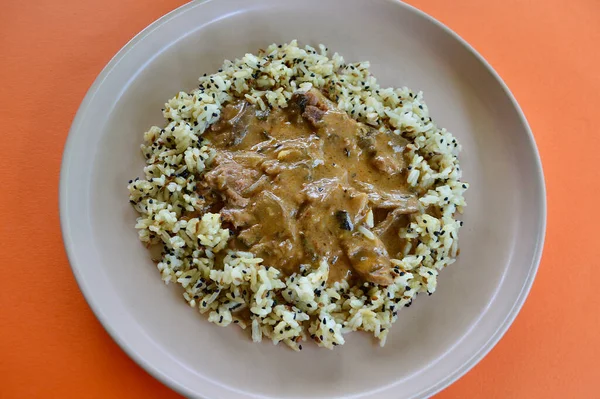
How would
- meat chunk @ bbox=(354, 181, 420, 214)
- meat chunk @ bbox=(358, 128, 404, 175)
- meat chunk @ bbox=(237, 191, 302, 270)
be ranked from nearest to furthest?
meat chunk @ bbox=(237, 191, 302, 270)
meat chunk @ bbox=(354, 181, 420, 214)
meat chunk @ bbox=(358, 128, 404, 175)

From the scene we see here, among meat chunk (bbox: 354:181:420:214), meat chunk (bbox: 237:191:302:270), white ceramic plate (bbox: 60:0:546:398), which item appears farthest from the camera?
meat chunk (bbox: 354:181:420:214)

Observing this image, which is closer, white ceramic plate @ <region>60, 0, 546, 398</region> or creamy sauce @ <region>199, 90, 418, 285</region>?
white ceramic plate @ <region>60, 0, 546, 398</region>

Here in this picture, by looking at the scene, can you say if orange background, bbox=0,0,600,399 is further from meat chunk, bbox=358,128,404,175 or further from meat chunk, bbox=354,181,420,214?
meat chunk, bbox=358,128,404,175

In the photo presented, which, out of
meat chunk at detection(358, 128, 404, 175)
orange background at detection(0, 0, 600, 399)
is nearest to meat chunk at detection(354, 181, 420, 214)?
meat chunk at detection(358, 128, 404, 175)

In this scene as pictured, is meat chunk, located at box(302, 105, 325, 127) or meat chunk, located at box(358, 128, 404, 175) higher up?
meat chunk, located at box(302, 105, 325, 127)

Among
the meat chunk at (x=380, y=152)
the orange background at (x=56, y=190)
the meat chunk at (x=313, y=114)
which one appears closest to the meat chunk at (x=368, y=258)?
the meat chunk at (x=380, y=152)

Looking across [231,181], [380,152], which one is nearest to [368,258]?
[380,152]

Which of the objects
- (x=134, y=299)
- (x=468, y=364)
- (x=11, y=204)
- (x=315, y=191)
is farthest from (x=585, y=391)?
(x=11, y=204)

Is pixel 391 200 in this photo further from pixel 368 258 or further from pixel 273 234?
pixel 273 234
